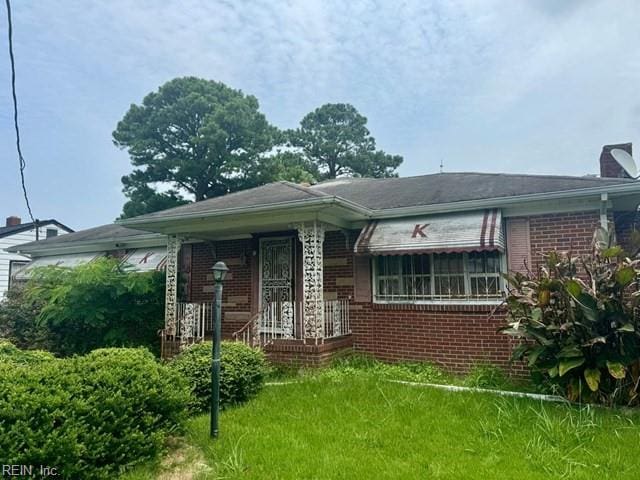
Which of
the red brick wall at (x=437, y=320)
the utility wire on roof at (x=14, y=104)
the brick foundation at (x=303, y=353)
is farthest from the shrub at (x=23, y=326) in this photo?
the utility wire on roof at (x=14, y=104)

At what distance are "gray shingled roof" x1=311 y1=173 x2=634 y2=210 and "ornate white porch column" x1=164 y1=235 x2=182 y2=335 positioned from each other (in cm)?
450

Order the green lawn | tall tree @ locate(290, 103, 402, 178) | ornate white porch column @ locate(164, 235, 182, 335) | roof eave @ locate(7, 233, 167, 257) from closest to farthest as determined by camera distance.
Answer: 1. the green lawn
2. ornate white porch column @ locate(164, 235, 182, 335)
3. roof eave @ locate(7, 233, 167, 257)
4. tall tree @ locate(290, 103, 402, 178)

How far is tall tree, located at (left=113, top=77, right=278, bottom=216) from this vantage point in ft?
83.4

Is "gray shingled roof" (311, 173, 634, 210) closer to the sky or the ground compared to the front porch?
closer to the sky

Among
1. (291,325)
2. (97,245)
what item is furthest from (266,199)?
(97,245)

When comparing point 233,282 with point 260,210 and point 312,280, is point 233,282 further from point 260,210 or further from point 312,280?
point 312,280

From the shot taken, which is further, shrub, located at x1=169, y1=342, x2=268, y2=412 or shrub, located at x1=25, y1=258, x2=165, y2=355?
shrub, located at x1=25, y1=258, x2=165, y2=355

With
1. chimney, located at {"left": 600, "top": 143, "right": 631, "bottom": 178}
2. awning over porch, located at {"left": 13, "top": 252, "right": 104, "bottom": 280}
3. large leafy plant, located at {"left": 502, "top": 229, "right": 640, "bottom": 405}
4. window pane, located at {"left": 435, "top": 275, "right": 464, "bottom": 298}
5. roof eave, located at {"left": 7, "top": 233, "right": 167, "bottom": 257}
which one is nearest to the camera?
large leafy plant, located at {"left": 502, "top": 229, "right": 640, "bottom": 405}

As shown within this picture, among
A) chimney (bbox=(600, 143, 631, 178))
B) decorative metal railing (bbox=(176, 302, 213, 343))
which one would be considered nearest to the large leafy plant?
chimney (bbox=(600, 143, 631, 178))

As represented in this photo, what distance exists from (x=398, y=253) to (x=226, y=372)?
3820mm

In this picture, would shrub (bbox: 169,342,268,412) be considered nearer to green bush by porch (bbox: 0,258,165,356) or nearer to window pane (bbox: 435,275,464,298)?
window pane (bbox: 435,275,464,298)

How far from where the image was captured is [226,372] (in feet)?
18.7

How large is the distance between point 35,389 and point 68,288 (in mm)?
7381

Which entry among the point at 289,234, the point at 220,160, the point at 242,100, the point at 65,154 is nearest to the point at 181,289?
the point at 289,234
